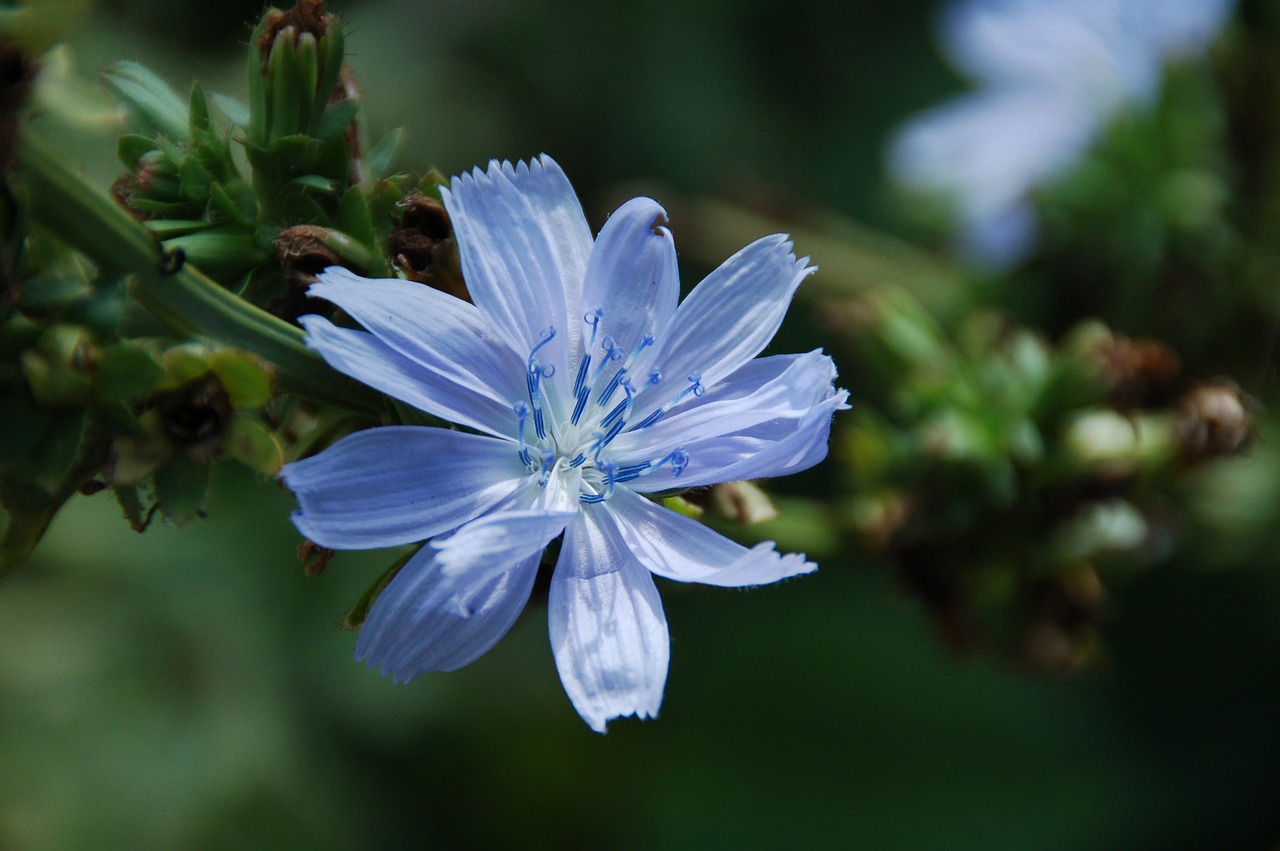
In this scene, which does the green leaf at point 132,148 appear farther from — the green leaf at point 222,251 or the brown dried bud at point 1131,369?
the brown dried bud at point 1131,369

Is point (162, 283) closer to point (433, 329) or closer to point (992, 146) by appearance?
point (433, 329)

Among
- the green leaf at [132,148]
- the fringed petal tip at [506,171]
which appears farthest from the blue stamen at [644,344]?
the green leaf at [132,148]

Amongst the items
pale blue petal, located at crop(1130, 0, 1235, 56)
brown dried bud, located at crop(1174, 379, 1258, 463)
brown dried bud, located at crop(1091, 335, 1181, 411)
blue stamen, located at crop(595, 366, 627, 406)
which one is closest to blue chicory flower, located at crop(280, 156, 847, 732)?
blue stamen, located at crop(595, 366, 627, 406)

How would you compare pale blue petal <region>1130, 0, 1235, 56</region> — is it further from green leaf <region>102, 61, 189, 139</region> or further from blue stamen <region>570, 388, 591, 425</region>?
green leaf <region>102, 61, 189, 139</region>

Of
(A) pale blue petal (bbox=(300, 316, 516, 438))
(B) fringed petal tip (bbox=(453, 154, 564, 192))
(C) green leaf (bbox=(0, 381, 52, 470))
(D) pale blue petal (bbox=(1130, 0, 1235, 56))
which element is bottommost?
(C) green leaf (bbox=(0, 381, 52, 470))

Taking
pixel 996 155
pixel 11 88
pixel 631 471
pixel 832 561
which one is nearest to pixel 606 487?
pixel 631 471

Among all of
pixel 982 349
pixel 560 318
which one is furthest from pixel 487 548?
pixel 982 349

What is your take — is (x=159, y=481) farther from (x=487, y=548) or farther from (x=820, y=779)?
(x=820, y=779)

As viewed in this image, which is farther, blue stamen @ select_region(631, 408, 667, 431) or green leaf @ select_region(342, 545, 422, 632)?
blue stamen @ select_region(631, 408, 667, 431)
